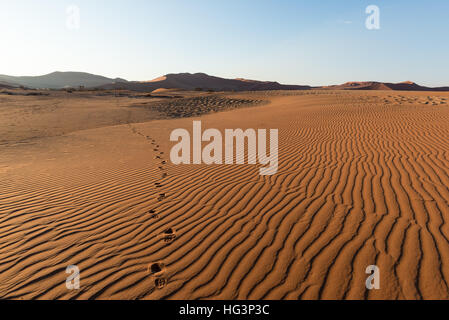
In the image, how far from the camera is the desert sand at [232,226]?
2463 millimetres

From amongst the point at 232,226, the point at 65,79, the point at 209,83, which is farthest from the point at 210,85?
the point at 65,79

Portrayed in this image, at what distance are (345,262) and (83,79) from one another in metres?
171

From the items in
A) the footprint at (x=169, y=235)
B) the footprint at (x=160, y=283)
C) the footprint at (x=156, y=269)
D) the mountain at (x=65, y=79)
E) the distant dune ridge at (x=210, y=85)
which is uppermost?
the mountain at (x=65, y=79)

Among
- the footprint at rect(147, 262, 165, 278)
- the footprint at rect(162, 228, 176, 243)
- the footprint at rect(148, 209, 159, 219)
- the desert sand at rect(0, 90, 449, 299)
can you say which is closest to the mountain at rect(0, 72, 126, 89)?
the desert sand at rect(0, 90, 449, 299)

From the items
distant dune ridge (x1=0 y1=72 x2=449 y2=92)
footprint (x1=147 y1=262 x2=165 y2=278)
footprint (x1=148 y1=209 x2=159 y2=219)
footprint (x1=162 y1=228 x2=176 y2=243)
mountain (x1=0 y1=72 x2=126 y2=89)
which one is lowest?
footprint (x1=147 y1=262 x2=165 y2=278)

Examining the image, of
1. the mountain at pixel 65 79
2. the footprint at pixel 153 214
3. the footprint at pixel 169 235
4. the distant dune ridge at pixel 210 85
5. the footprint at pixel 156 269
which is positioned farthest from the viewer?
the mountain at pixel 65 79

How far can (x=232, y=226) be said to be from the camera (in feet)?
11.4

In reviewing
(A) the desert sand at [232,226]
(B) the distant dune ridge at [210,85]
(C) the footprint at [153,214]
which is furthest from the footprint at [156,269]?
(B) the distant dune ridge at [210,85]

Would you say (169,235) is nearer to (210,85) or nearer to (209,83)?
(210,85)

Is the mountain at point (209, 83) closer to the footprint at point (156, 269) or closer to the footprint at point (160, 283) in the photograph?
the footprint at point (156, 269)

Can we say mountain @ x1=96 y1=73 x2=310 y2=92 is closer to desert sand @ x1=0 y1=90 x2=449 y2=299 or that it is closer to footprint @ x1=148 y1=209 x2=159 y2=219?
desert sand @ x1=0 y1=90 x2=449 y2=299

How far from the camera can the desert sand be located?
2.46 m
